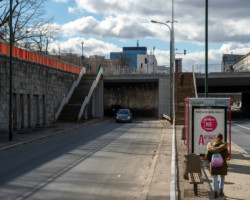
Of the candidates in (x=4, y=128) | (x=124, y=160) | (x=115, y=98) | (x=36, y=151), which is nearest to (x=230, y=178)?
(x=124, y=160)

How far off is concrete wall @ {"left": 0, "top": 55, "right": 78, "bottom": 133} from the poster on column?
16.1m

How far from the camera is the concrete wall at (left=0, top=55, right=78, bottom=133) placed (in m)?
25.9

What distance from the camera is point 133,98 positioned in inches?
2350

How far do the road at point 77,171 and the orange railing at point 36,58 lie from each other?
10354mm

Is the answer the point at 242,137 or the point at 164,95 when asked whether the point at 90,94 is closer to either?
the point at 164,95

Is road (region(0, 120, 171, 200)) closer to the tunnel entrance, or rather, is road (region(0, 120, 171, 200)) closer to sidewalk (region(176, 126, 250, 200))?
sidewalk (region(176, 126, 250, 200))

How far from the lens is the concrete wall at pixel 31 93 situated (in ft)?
85.1

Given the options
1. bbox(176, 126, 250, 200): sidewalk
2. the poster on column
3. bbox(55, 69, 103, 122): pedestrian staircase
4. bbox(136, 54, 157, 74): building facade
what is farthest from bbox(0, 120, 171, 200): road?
bbox(136, 54, 157, 74): building facade

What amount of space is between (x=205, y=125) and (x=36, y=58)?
2211cm

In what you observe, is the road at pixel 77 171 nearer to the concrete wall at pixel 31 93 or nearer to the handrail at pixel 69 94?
the concrete wall at pixel 31 93

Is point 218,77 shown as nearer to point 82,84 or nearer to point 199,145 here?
point 82,84

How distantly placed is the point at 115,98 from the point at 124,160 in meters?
47.0

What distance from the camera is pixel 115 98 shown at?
201ft

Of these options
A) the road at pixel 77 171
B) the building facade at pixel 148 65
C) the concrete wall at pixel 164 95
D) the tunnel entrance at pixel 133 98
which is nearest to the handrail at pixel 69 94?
the building facade at pixel 148 65
